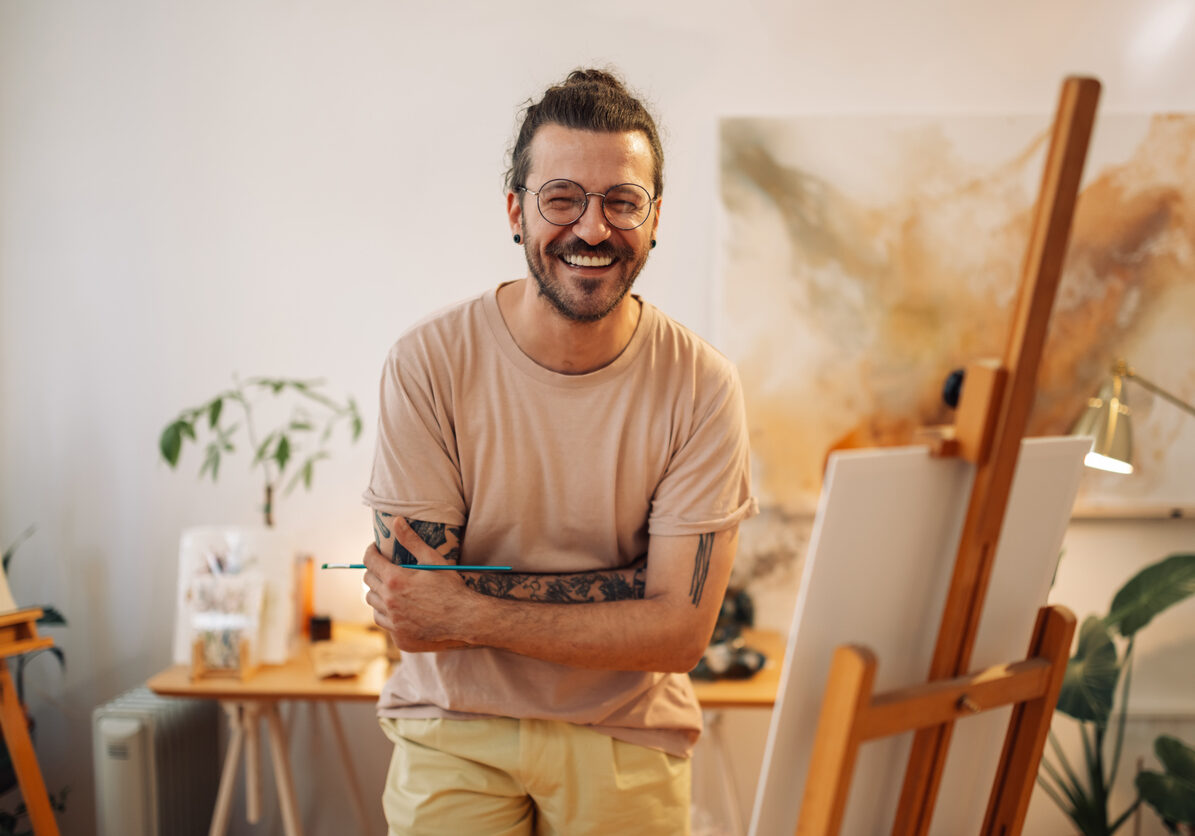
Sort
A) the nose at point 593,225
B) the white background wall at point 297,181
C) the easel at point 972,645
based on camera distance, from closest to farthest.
→ the easel at point 972,645 < the nose at point 593,225 < the white background wall at point 297,181

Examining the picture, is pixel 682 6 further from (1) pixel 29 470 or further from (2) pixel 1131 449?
(1) pixel 29 470

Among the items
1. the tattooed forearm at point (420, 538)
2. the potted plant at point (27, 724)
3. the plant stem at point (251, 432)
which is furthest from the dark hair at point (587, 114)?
the potted plant at point (27, 724)

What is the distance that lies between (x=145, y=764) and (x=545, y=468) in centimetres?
160

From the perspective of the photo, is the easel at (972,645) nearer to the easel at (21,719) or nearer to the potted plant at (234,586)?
the potted plant at (234,586)

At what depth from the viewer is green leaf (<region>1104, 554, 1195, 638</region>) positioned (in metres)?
Result: 2.20

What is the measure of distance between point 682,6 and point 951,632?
197 cm

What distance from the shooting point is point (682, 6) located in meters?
2.42

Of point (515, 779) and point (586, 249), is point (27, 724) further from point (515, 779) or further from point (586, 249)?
point (586, 249)

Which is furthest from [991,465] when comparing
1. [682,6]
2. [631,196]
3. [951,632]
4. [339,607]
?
[339,607]

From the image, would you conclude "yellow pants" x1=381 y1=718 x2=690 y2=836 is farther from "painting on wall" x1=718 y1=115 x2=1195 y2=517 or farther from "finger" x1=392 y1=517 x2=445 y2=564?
"painting on wall" x1=718 y1=115 x2=1195 y2=517

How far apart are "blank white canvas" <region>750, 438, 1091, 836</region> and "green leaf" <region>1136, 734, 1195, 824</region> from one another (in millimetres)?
1438

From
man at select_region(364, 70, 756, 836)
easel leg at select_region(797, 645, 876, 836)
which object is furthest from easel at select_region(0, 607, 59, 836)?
easel leg at select_region(797, 645, 876, 836)

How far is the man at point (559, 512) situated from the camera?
4.32ft

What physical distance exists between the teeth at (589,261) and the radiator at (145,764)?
176cm
